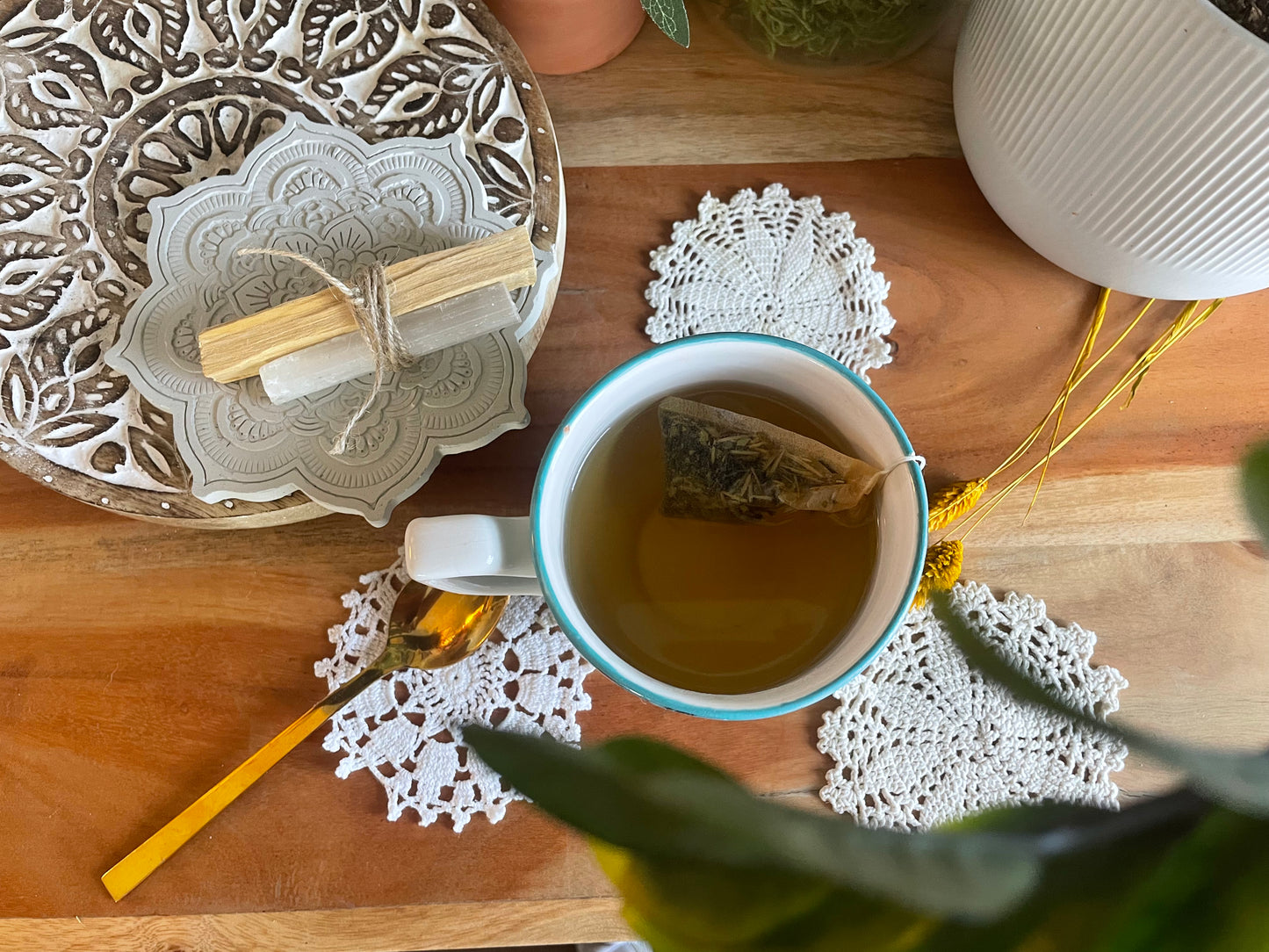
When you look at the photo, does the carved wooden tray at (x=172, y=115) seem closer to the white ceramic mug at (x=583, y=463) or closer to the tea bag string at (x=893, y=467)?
the white ceramic mug at (x=583, y=463)

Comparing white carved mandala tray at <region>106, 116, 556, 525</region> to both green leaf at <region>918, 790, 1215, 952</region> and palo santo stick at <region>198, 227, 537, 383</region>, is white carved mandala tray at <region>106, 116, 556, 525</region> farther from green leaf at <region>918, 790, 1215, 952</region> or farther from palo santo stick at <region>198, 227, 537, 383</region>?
green leaf at <region>918, 790, 1215, 952</region>

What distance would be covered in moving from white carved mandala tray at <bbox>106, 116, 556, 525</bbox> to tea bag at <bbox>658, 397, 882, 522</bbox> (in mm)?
114

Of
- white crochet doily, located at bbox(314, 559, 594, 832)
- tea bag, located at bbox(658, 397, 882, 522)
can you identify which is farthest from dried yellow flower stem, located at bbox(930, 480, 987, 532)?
white crochet doily, located at bbox(314, 559, 594, 832)

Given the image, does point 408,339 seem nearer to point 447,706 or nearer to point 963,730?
point 447,706

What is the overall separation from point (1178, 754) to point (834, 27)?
1.98 ft

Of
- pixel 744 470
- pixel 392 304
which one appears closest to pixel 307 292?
pixel 392 304

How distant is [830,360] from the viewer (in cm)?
49

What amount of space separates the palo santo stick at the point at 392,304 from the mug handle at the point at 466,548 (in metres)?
0.18

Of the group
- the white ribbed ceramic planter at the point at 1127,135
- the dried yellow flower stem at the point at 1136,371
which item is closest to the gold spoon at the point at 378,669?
the dried yellow flower stem at the point at 1136,371

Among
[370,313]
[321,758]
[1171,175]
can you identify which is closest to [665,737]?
[321,758]

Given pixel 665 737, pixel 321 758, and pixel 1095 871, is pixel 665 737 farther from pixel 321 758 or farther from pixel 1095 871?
pixel 1095 871

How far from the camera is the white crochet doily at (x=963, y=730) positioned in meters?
0.60

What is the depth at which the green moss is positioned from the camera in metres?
0.62

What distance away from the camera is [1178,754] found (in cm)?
20
